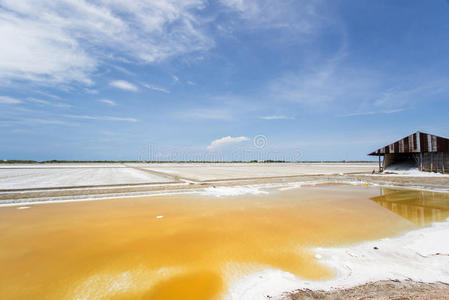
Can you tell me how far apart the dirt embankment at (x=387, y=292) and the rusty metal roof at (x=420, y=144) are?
23988 mm

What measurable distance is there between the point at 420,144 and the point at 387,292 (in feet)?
82.7

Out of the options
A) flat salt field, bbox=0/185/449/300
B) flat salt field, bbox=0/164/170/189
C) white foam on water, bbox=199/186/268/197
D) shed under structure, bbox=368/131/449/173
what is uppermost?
shed under structure, bbox=368/131/449/173

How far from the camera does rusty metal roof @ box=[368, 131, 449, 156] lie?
65.9ft

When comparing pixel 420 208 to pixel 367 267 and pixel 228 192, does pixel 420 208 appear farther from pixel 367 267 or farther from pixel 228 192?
pixel 228 192

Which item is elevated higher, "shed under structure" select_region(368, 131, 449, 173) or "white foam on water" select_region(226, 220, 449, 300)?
"shed under structure" select_region(368, 131, 449, 173)

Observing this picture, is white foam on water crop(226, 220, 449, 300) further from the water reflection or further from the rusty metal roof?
the rusty metal roof

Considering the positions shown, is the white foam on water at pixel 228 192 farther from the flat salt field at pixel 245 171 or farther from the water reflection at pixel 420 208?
the flat salt field at pixel 245 171

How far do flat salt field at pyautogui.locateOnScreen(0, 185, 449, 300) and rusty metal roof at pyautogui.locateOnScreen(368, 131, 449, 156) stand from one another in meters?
15.1

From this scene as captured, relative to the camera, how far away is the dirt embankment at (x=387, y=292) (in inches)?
122

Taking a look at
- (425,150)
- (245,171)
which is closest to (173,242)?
(425,150)

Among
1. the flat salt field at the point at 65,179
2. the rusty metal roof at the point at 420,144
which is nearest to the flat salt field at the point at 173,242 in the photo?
the flat salt field at the point at 65,179

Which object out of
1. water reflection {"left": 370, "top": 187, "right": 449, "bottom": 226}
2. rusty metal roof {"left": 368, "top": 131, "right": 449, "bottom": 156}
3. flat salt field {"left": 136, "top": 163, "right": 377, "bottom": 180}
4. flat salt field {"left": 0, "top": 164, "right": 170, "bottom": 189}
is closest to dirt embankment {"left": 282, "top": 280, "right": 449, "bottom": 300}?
water reflection {"left": 370, "top": 187, "right": 449, "bottom": 226}

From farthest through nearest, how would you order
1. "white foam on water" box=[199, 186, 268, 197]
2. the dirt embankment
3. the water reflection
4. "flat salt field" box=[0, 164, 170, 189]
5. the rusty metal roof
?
1. the rusty metal roof
2. "flat salt field" box=[0, 164, 170, 189]
3. "white foam on water" box=[199, 186, 268, 197]
4. the water reflection
5. the dirt embankment

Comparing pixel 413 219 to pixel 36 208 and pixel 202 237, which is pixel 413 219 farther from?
pixel 36 208
